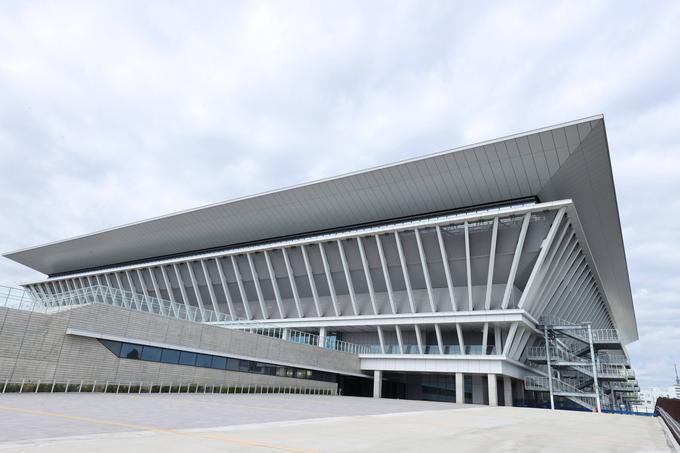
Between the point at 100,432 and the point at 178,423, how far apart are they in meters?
2.13

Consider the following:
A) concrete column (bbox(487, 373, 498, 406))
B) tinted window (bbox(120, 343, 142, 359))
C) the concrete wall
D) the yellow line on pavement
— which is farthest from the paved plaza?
concrete column (bbox(487, 373, 498, 406))

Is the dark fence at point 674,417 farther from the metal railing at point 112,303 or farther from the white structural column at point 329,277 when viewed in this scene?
the white structural column at point 329,277

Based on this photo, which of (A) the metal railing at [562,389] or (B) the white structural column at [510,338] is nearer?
(B) the white structural column at [510,338]

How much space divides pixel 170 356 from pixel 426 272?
69.4 feet

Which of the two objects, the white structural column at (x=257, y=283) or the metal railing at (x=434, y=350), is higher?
the white structural column at (x=257, y=283)

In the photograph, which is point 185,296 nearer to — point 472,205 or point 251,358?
point 251,358

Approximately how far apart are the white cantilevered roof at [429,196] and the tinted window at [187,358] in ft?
63.8

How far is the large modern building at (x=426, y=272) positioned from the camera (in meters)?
31.6

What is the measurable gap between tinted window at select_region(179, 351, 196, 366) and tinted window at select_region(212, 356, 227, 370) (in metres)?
1.51

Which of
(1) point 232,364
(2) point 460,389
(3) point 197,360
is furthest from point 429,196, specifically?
(3) point 197,360

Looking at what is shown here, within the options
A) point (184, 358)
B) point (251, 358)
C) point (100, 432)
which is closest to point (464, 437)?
point (100, 432)

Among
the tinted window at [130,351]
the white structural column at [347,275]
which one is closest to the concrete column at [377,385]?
the white structural column at [347,275]

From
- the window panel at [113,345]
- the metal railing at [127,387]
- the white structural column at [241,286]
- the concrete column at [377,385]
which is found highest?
the white structural column at [241,286]

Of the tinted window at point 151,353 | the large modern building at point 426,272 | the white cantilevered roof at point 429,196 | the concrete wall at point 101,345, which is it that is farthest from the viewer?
the large modern building at point 426,272
